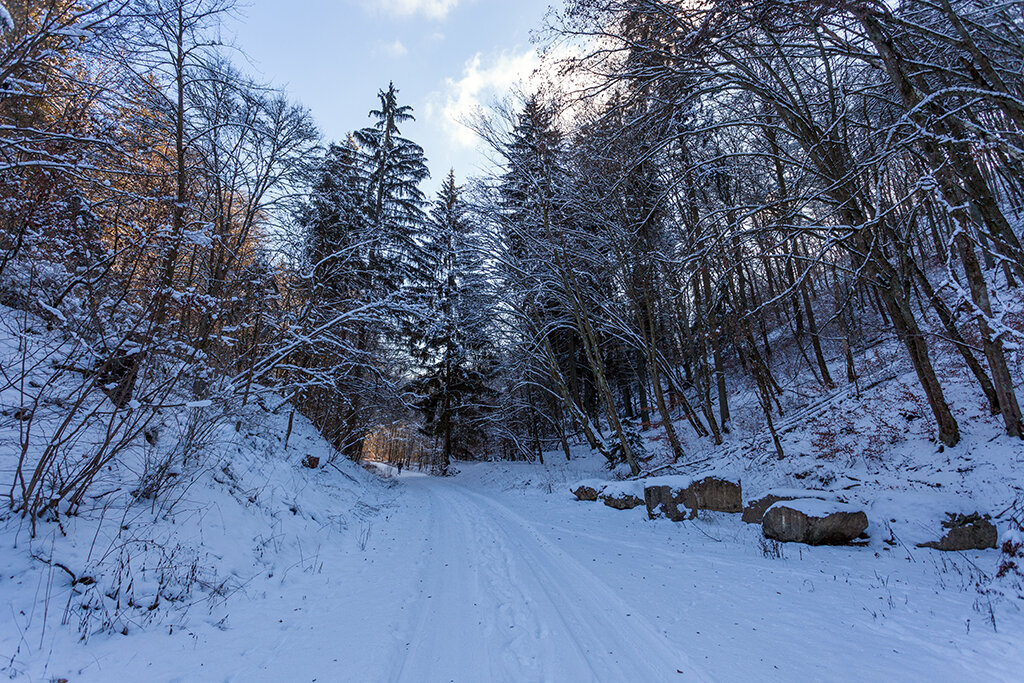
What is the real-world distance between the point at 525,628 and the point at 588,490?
712 centimetres

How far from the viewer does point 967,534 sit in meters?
4.81

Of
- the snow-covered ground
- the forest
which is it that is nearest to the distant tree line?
the forest

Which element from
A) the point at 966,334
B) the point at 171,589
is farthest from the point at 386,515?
the point at 966,334

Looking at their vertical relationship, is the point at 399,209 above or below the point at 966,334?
above

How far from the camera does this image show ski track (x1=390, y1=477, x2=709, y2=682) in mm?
2865

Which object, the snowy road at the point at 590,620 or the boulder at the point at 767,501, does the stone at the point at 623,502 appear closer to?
the boulder at the point at 767,501

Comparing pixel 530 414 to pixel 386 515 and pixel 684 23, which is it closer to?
pixel 386 515

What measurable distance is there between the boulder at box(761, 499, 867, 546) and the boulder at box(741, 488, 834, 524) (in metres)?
0.40

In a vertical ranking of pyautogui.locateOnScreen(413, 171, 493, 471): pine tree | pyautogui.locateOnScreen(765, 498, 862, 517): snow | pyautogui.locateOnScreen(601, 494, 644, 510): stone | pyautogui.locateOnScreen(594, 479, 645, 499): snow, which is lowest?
pyautogui.locateOnScreen(601, 494, 644, 510): stone

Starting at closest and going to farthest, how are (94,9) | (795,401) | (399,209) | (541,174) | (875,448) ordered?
1. (94,9)
2. (875,448)
3. (541,174)
4. (795,401)
5. (399,209)

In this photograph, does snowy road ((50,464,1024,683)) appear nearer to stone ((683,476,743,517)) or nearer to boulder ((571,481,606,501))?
stone ((683,476,743,517))

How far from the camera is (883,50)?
16.6 feet

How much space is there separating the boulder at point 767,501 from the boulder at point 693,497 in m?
0.52

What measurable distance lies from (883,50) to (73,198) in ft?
34.1
